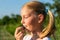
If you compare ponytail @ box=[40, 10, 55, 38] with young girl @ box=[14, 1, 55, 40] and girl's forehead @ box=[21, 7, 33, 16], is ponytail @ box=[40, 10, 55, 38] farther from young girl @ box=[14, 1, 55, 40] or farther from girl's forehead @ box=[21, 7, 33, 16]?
girl's forehead @ box=[21, 7, 33, 16]

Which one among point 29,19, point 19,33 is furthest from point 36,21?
point 19,33

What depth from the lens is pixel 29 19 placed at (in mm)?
1783

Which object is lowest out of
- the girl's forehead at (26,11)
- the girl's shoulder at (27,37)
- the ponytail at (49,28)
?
the girl's shoulder at (27,37)

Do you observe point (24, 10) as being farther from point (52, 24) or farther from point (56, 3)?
point (56, 3)

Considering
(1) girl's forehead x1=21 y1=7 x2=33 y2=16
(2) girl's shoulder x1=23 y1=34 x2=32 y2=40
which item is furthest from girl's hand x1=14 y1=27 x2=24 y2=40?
(1) girl's forehead x1=21 y1=7 x2=33 y2=16

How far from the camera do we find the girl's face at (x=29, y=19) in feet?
5.85

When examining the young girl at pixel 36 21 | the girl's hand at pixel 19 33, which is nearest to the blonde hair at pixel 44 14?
the young girl at pixel 36 21

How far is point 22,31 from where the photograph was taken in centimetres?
188

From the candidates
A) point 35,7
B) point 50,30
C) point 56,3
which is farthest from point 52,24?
point 56,3

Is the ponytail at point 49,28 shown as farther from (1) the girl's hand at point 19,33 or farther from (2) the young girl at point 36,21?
(1) the girl's hand at point 19,33

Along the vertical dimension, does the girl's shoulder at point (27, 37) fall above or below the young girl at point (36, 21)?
below

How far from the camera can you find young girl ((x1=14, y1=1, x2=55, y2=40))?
177cm

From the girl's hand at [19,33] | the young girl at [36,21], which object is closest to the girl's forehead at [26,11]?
the young girl at [36,21]

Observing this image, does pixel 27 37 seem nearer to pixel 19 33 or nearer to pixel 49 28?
pixel 19 33
